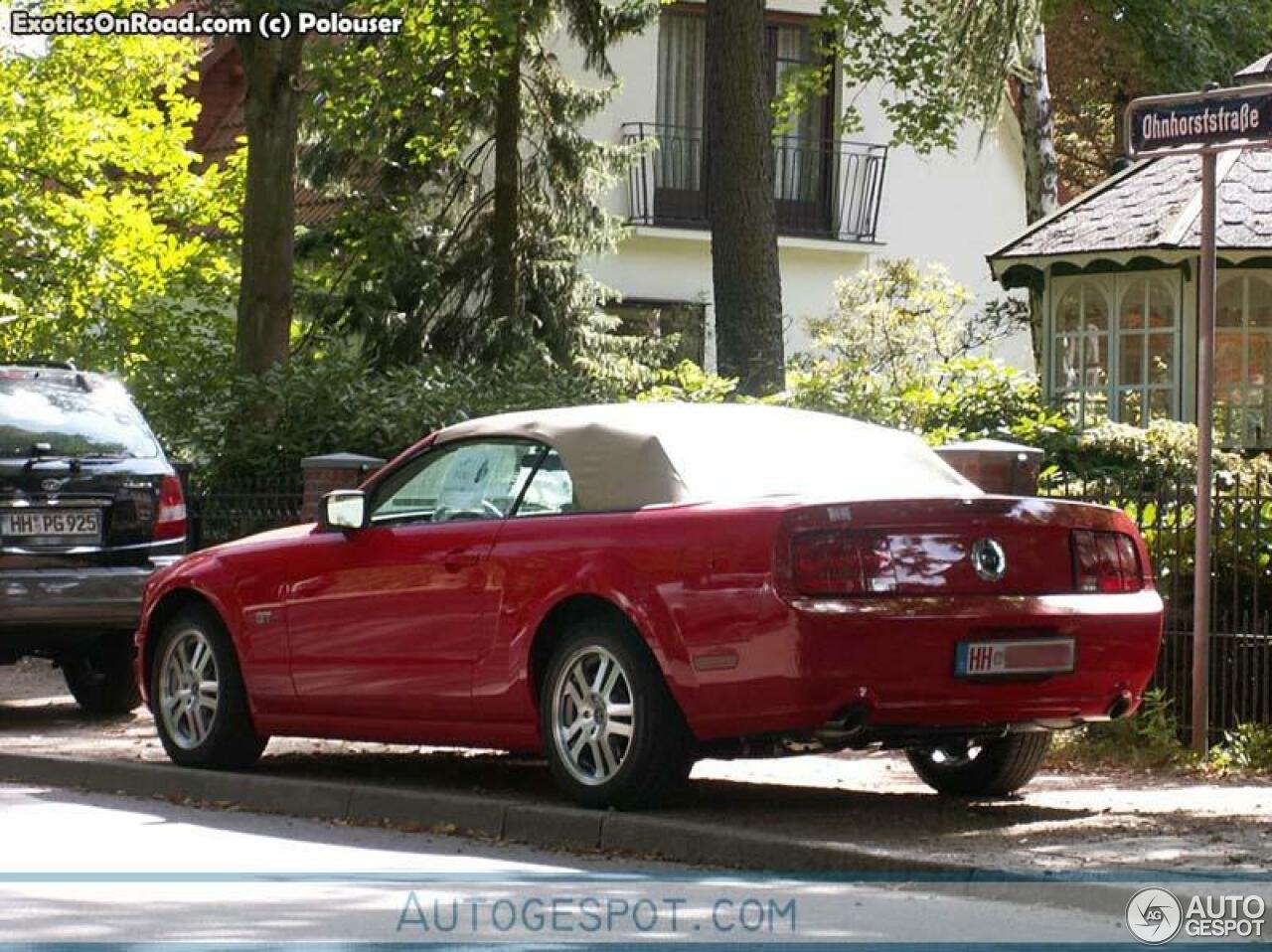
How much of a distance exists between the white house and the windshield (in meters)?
21.8

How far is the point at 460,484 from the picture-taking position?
418 inches

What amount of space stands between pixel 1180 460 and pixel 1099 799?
10395 millimetres

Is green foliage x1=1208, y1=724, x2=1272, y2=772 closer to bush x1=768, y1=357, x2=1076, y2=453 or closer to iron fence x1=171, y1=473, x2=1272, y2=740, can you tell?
iron fence x1=171, y1=473, x2=1272, y2=740

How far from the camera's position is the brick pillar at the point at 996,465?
1318cm

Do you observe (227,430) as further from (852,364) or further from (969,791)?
(969,791)

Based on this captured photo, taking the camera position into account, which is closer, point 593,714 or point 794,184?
point 593,714

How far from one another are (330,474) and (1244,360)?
10.6 metres

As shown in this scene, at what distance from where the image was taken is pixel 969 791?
34.1 ft

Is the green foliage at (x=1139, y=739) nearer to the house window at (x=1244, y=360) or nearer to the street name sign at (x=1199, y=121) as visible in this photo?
the street name sign at (x=1199, y=121)

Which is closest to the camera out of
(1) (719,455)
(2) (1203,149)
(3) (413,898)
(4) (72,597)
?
(3) (413,898)

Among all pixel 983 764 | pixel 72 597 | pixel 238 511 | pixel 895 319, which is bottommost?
pixel 983 764

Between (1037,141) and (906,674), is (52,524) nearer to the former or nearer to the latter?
(906,674)

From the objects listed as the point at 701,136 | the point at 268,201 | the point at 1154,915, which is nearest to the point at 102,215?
the point at 701,136

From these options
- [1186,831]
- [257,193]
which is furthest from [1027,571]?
[257,193]
